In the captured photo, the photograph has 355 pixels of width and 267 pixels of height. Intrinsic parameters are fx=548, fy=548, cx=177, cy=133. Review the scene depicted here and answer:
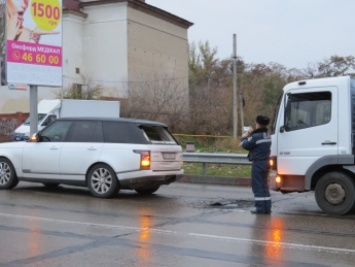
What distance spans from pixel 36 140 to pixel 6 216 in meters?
3.65

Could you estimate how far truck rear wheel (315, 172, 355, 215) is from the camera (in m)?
9.72

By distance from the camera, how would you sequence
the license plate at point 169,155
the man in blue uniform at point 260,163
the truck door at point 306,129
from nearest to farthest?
Result: 1. the truck door at point 306,129
2. the man in blue uniform at point 260,163
3. the license plate at point 169,155

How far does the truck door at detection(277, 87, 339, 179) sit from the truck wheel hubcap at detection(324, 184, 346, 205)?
1.79ft

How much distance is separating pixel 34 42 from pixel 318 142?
36.6ft

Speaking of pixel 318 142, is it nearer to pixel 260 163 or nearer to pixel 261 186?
pixel 260 163

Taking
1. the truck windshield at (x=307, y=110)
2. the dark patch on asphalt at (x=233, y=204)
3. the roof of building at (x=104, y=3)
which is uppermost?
the roof of building at (x=104, y=3)

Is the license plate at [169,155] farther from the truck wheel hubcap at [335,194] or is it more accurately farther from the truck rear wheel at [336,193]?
the truck wheel hubcap at [335,194]

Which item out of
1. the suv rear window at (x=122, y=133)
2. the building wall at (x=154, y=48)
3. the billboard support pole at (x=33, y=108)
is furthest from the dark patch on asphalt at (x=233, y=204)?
the building wall at (x=154, y=48)

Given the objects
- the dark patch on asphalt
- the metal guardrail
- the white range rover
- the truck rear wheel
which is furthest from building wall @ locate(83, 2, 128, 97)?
the truck rear wheel

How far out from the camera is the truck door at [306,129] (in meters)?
9.84

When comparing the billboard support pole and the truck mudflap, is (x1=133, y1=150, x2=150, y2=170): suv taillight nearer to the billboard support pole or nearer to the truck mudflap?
the truck mudflap

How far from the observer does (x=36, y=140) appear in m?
12.8

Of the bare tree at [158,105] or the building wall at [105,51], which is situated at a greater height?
the building wall at [105,51]

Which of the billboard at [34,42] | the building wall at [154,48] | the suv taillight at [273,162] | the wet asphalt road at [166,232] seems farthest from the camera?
the building wall at [154,48]
